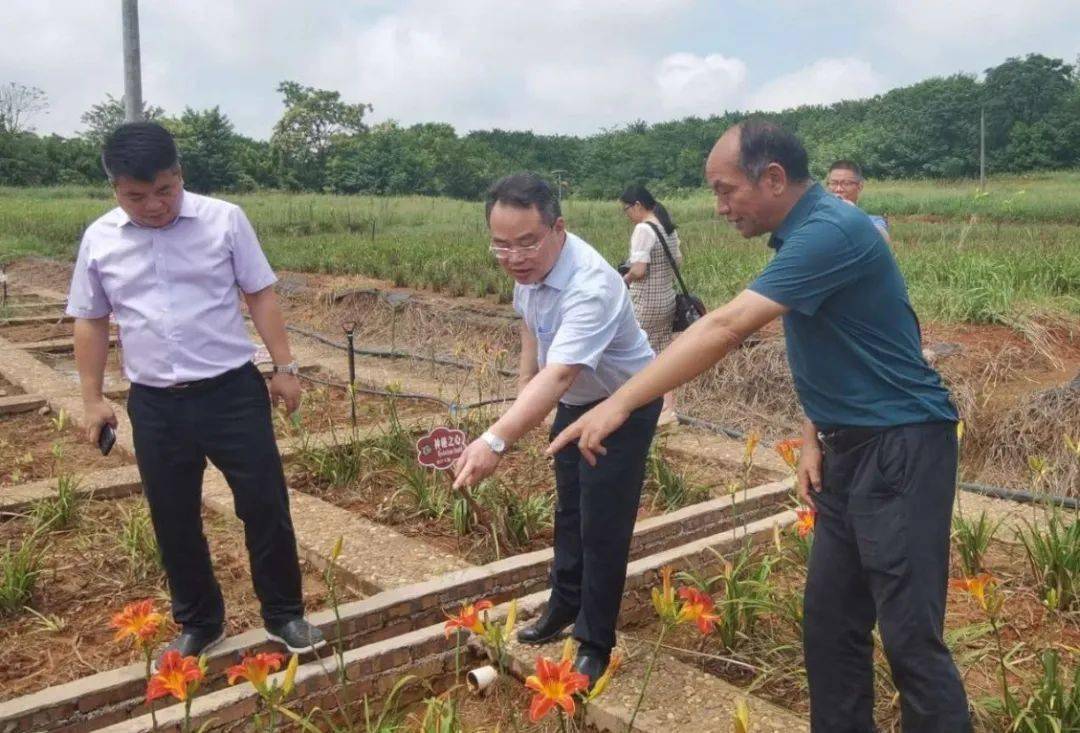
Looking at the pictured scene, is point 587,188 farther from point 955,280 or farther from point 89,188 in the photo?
point 955,280

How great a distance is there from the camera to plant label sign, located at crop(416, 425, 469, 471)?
2.96 metres

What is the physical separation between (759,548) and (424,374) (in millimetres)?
4692

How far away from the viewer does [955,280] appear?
8039mm

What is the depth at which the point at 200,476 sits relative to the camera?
300 centimetres

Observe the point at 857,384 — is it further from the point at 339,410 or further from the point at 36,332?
the point at 36,332

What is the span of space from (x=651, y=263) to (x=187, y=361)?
11.7ft

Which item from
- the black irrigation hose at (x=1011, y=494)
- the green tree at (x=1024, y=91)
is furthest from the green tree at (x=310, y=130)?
the black irrigation hose at (x=1011, y=494)

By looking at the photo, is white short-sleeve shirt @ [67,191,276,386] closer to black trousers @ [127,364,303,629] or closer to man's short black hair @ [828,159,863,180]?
black trousers @ [127,364,303,629]

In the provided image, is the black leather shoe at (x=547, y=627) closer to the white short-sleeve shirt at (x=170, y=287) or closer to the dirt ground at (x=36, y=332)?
the white short-sleeve shirt at (x=170, y=287)

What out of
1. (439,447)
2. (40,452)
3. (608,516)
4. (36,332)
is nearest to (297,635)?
(439,447)

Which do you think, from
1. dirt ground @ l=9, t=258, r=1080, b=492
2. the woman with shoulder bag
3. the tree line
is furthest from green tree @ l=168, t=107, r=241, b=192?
the woman with shoulder bag

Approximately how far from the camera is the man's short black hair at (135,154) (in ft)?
8.75

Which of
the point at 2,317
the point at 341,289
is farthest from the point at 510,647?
the point at 2,317

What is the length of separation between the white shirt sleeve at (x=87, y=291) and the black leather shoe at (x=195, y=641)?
1.00 meters
